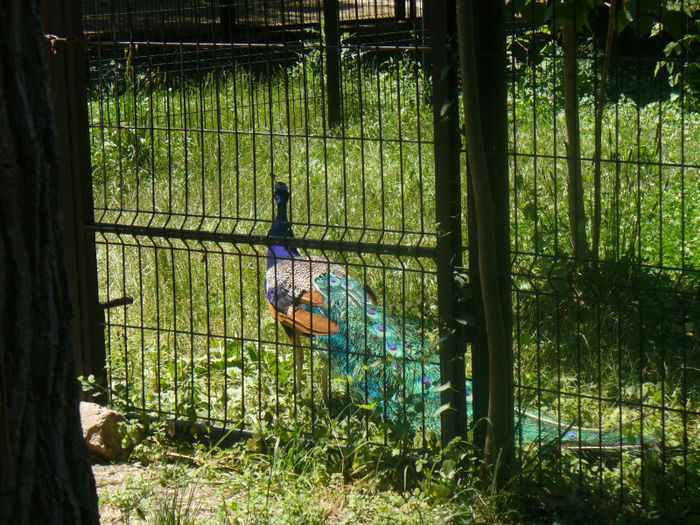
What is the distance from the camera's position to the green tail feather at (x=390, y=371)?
4.07 meters

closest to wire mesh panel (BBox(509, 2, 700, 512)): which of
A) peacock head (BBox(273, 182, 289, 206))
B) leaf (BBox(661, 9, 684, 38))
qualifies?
leaf (BBox(661, 9, 684, 38))

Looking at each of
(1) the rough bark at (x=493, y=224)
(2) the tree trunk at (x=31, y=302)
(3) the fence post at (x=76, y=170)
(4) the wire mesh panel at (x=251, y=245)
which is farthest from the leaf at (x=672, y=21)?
(3) the fence post at (x=76, y=170)

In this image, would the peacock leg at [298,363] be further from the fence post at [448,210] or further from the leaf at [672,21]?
the leaf at [672,21]

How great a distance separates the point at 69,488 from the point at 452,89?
219 centimetres

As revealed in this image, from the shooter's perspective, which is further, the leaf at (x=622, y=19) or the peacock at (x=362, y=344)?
the peacock at (x=362, y=344)

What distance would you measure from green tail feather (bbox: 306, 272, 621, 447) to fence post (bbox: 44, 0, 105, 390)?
3.81ft

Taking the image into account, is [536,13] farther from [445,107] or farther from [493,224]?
[493,224]

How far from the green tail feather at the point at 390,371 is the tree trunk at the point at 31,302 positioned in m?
1.76

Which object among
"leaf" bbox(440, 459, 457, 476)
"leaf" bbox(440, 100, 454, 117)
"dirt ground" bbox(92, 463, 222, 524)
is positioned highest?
"leaf" bbox(440, 100, 454, 117)

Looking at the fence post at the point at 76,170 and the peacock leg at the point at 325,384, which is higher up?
the fence post at the point at 76,170

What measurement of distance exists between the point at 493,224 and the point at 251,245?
1187 millimetres

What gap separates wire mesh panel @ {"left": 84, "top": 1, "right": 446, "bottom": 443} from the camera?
13.8 ft

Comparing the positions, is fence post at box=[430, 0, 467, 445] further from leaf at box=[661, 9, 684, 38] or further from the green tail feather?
leaf at box=[661, 9, 684, 38]

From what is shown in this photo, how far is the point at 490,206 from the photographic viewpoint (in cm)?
365
